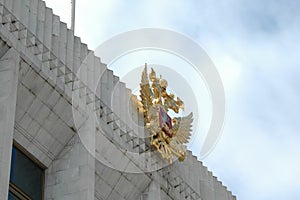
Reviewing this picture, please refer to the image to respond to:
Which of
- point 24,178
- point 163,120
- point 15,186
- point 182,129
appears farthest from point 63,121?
point 182,129

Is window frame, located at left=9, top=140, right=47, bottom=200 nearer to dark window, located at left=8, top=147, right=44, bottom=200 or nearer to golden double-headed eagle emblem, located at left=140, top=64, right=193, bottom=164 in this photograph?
dark window, located at left=8, top=147, right=44, bottom=200

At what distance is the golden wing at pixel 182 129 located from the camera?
40219 millimetres

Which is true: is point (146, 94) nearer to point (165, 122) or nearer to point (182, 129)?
point (165, 122)

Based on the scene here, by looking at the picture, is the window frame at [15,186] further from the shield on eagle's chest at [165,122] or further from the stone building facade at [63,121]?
the shield on eagle's chest at [165,122]

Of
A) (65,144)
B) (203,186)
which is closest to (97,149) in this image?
(65,144)

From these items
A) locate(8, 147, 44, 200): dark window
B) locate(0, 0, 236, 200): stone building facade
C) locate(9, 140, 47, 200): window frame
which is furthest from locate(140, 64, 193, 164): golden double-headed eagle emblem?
locate(8, 147, 44, 200): dark window

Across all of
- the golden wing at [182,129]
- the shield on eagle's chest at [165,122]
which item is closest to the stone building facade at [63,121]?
the shield on eagle's chest at [165,122]

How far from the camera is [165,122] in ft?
130

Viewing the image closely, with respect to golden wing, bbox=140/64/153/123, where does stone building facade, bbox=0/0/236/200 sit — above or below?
below

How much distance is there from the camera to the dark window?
32812 millimetres

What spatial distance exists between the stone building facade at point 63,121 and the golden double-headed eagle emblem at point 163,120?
0.38 meters

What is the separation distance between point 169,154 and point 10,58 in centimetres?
943

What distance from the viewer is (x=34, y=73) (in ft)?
108

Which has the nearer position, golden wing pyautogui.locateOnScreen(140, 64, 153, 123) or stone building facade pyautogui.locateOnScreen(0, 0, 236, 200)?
stone building facade pyautogui.locateOnScreen(0, 0, 236, 200)
